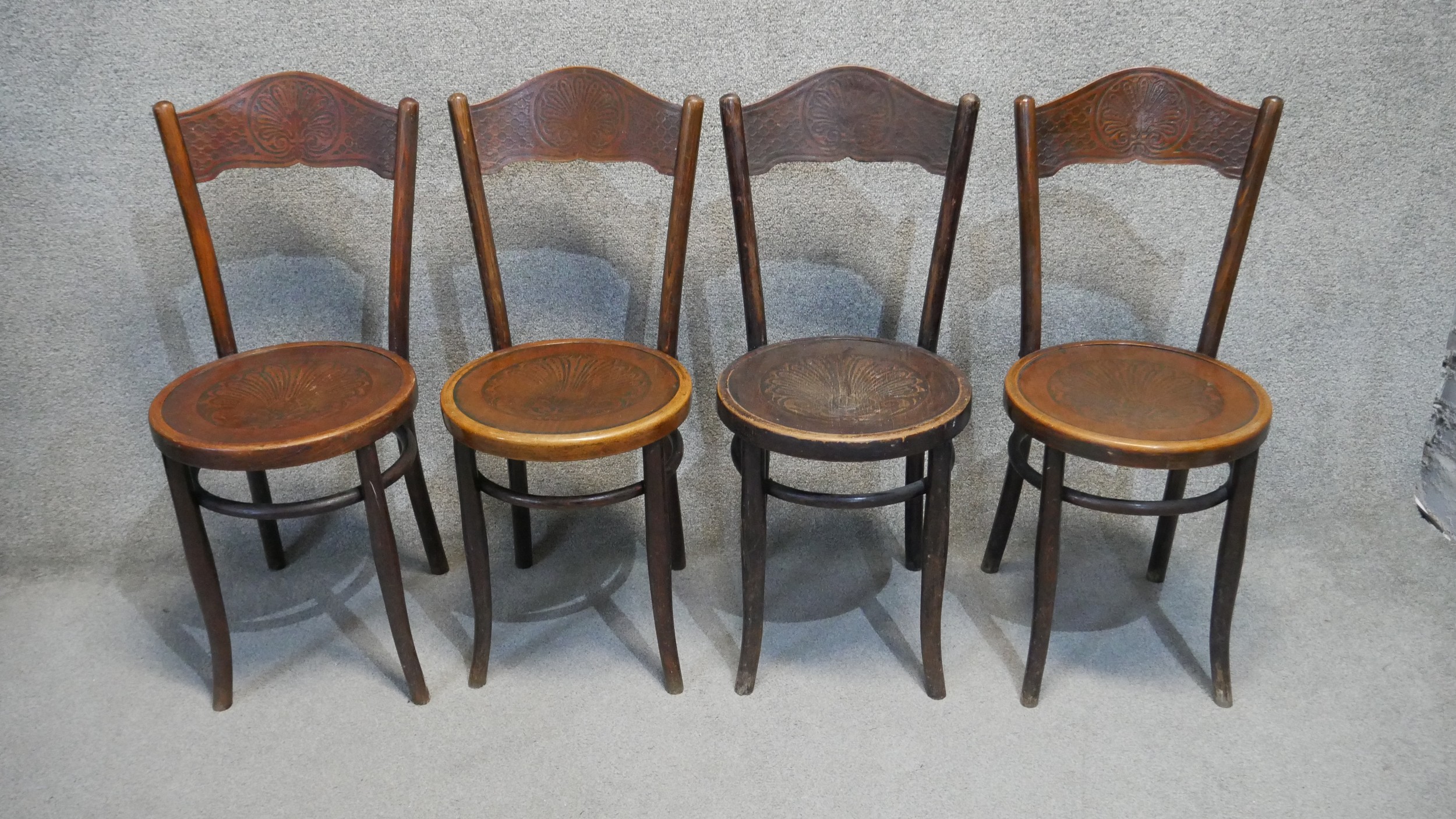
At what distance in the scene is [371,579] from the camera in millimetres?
2309

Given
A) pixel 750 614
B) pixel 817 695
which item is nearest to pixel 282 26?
pixel 750 614

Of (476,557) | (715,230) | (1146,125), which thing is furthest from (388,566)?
(1146,125)

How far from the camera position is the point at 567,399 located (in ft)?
5.90

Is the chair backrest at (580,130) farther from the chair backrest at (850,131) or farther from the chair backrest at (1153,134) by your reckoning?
the chair backrest at (1153,134)

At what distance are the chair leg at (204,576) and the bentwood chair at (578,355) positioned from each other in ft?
1.46

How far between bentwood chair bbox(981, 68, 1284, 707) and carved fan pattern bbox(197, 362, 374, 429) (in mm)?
1156

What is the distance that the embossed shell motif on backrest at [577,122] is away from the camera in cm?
188

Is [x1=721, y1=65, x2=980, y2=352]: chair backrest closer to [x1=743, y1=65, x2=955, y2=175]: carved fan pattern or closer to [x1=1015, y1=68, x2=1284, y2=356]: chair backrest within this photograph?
[x1=743, y1=65, x2=955, y2=175]: carved fan pattern

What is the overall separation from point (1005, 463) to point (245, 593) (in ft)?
5.60

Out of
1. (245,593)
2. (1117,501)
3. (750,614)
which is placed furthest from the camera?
(245,593)

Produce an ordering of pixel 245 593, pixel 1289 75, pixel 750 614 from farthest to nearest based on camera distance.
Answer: pixel 245 593, pixel 1289 75, pixel 750 614

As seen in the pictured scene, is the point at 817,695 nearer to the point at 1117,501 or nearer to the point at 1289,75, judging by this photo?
the point at 1117,501

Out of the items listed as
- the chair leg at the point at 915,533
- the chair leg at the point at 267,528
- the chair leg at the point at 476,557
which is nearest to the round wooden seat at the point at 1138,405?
the chair leg at the point at 915,533

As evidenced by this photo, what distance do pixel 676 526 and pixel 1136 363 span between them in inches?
39.3
